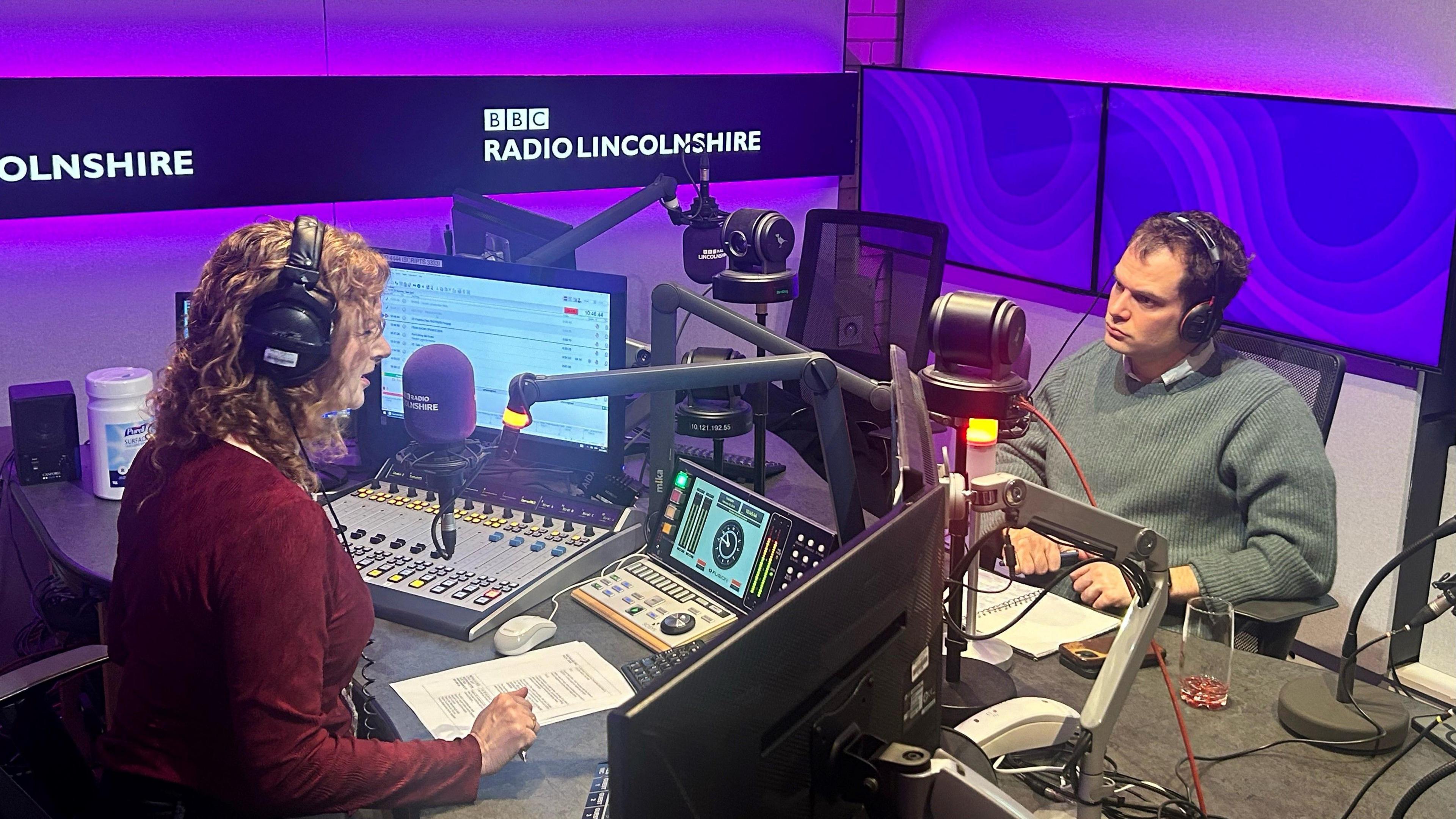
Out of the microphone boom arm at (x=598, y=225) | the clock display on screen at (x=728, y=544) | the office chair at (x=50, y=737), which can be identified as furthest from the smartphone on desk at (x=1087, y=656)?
the office chair at (x=50, y=737)

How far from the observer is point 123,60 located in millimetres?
3053

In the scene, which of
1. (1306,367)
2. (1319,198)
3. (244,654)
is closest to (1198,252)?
(1306,367)

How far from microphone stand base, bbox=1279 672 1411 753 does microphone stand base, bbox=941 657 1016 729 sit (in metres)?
0.36

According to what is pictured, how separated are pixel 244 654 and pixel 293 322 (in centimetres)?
40

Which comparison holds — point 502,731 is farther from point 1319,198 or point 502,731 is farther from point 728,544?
point 1319,198

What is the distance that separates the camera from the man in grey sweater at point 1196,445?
2.22m

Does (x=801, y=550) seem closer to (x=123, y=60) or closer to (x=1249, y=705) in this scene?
(x=1249, y=705)

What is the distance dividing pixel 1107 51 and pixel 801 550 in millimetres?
2625

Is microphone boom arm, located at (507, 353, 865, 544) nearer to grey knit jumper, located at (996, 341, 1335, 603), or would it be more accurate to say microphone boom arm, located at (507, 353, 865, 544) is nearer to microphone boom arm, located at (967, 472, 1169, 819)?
microphone boom arm, located at (967, 472, 1169, 819)

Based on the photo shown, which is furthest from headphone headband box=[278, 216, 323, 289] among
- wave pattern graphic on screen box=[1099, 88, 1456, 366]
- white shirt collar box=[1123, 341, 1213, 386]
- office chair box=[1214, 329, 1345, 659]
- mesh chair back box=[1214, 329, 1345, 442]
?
wave pattern graphic on screen box=[1099, 88, 1456, 366]

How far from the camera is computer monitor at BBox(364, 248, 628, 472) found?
226cm

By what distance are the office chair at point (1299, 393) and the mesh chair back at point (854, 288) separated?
4.42 feet

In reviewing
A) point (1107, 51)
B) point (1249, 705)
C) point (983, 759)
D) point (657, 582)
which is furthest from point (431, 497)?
point (1107, 51)

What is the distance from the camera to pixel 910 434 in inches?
52.1
